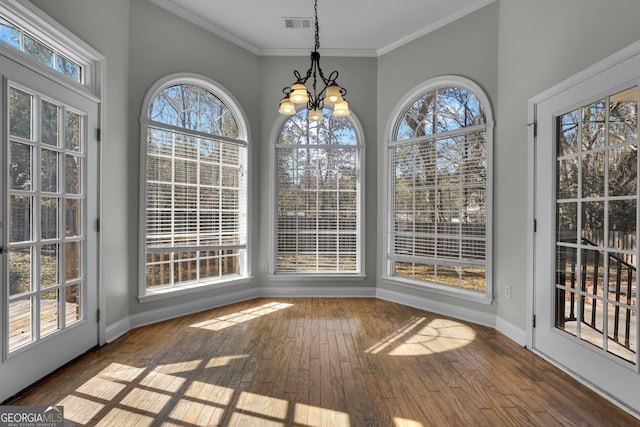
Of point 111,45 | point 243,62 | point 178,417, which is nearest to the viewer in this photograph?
point 178,417

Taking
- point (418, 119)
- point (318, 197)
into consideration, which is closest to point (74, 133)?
point (318, 197)

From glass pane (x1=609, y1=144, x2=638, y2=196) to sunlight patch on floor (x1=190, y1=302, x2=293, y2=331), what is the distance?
327 cm

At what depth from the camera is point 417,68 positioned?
167 inches

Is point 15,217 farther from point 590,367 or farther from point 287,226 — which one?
point 590,367

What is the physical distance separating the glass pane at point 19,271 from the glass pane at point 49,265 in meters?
0.10

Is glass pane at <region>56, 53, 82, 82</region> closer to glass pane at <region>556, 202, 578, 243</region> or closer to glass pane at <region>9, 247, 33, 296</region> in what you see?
glass pane at <region>9, 247, 33, 296</region>

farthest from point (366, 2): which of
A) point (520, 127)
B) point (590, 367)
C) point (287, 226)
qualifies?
point (590, 367)

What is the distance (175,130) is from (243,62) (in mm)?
1370

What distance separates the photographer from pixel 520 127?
10.3ft

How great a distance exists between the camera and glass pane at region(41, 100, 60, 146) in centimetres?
239

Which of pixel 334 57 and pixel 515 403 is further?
pixel 334 57

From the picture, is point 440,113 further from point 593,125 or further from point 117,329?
point 117,329

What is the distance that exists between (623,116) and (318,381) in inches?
100

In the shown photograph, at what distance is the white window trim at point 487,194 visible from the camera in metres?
3.58
